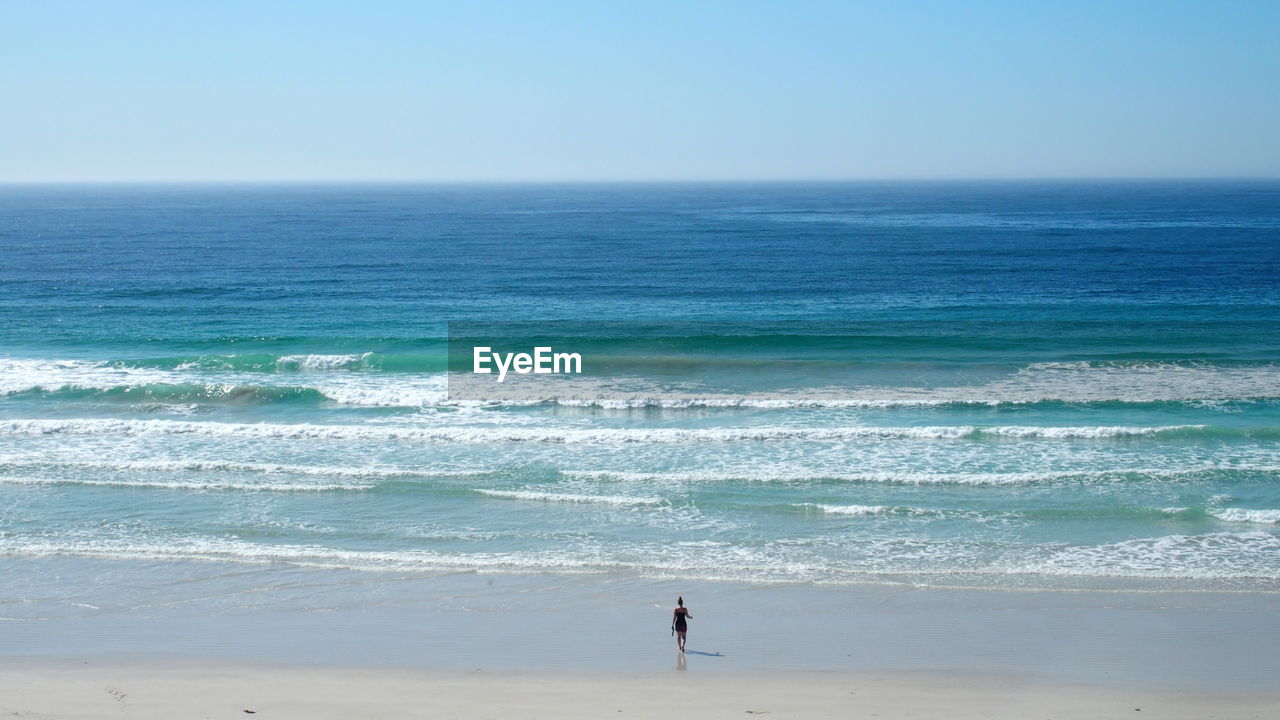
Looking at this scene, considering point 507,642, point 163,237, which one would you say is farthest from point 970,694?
point 163,237

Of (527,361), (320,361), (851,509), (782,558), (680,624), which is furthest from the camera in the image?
(527,361)

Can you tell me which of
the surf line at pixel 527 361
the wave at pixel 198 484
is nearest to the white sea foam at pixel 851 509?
the wave at pixel 198 484

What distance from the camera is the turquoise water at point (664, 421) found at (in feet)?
58.9

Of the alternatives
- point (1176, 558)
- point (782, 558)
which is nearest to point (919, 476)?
point (1176, 558)

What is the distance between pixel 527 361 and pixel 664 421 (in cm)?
866

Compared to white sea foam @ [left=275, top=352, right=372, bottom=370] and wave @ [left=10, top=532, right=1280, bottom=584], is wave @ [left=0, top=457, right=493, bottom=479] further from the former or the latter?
white sea foam @ [left=275, top=352, right=372, bottom=370]

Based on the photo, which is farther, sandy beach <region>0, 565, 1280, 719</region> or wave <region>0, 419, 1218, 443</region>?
wave <region>0, 419, 1218, 443</region>

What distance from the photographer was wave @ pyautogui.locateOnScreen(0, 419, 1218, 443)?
24.6 meters

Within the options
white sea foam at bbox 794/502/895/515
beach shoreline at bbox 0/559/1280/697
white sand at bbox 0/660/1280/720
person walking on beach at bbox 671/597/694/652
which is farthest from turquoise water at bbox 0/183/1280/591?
white sand at bbox 0/660/1280/720

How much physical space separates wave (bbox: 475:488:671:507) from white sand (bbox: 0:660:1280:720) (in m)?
7.04

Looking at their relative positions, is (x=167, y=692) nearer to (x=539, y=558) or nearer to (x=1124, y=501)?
(x=539, y=558)

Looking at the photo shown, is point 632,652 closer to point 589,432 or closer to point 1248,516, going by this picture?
point 589,432

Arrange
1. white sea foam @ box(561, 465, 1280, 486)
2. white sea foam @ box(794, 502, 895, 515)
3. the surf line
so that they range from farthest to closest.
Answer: the surf line < white sea foam @ box(561, 465, 1280, 486) < white sea foam @ box(794, 502, 895, 515)

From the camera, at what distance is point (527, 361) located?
111ft
